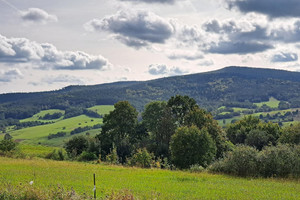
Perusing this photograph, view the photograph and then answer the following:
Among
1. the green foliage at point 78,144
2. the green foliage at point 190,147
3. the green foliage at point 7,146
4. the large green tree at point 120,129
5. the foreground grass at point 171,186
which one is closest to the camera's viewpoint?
the foreground grass at point 171,186

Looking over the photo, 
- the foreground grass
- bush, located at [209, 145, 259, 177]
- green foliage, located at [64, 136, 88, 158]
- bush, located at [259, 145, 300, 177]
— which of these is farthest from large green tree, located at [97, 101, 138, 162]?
bush, located at [259, 145, 300, 177]

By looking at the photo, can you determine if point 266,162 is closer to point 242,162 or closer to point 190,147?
point 242,162

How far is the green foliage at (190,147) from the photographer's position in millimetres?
47688

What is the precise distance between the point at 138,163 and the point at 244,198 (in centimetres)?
2441

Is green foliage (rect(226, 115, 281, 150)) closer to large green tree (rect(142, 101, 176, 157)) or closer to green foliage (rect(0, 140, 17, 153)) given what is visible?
Result: large green tree (rect(142, 101, 176, 157))

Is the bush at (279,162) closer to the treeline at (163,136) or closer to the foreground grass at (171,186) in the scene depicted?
the foreground grass at (171,186)

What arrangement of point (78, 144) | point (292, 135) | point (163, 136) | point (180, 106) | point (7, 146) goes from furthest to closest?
point (180, 106)
point (163, 136)
point (292, 135)
point (78, 144)
point (7, 146)

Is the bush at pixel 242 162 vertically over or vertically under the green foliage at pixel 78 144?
over

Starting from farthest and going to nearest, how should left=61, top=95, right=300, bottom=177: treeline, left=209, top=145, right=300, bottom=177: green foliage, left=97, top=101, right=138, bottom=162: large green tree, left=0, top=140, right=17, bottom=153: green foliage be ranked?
left=97, top=101, right=138, bottom=162: large green tree → left=0, top=140, right=17, bottom=153: green foliage → left=61, top=95, right=300, bottom=177: treeline → left=209, top=145, right=300, bottom=177: green foliage

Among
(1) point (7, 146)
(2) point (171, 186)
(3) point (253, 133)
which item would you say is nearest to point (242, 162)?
(2) point (171, 186)

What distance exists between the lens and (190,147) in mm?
47969

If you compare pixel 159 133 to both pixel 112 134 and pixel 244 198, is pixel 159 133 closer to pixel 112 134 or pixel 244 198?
pixel 112 134

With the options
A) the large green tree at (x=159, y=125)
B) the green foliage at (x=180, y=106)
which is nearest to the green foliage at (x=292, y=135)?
the green foliage at (x=180, y=106)

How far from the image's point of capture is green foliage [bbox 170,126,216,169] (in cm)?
4769
